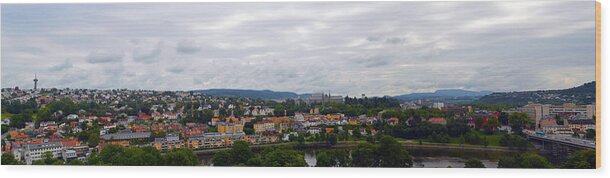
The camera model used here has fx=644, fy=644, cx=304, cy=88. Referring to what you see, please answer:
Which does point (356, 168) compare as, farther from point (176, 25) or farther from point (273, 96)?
point (176, 25)

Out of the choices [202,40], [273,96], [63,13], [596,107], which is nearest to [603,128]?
[596,107]

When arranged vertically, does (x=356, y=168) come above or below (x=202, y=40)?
below

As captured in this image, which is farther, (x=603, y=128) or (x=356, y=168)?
(x=356, y=168)

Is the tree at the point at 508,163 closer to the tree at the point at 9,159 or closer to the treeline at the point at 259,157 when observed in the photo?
the treeline at the point at 259,157

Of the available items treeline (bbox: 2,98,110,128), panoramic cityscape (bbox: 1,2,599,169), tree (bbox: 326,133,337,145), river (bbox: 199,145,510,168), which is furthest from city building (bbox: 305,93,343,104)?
treeline (bbox: 2,98,110,128)

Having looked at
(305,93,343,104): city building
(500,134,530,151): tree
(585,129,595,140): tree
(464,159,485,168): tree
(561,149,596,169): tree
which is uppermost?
(305,93,343,104): city building

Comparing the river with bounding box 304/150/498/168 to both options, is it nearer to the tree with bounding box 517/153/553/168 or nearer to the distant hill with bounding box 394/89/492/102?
the tree with bounding box 517/153/553/168

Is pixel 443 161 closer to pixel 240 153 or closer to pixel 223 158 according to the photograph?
pixel 240 153
